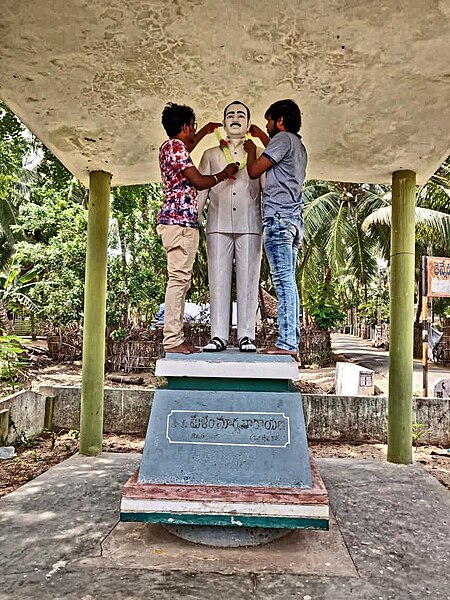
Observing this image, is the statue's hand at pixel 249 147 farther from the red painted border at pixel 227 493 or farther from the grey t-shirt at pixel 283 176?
the red painted border at pixel 227 493

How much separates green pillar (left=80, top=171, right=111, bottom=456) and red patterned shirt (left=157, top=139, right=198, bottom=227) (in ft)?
7.29

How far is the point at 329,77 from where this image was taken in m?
4.01

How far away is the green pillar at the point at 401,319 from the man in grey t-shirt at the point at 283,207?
2.27 m

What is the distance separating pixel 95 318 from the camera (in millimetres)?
5789

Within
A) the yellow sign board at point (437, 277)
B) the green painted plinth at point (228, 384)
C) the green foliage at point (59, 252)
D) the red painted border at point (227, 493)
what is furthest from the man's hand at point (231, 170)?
the green foliage at point (59, 252)

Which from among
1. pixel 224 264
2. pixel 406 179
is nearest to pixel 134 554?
pixel 224 264

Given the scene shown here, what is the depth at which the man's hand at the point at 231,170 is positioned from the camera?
3.82 metres

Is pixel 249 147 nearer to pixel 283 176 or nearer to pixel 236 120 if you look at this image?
pixel 236 120

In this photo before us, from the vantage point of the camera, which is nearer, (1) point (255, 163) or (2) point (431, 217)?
(1) point (255, 163)

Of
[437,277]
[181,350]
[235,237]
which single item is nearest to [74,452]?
[181,350]

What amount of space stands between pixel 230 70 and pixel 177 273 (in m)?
1.59

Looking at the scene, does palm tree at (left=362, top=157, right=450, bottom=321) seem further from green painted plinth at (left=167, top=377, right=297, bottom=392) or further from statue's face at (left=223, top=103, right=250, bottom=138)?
green painted plinth at (left=167, top=377, right=297, bottom=392)

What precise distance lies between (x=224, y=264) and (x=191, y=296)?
45.8 ft

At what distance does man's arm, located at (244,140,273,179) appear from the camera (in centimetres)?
375
